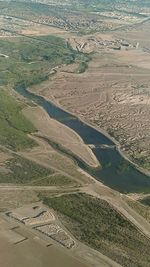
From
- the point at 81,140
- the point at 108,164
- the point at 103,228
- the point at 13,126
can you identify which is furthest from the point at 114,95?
the point at 103,228

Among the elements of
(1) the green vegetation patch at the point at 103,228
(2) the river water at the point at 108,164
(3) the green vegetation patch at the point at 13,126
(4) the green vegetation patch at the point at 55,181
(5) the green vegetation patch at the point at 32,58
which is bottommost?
(5) the green vegetation patch at the point at 32,58

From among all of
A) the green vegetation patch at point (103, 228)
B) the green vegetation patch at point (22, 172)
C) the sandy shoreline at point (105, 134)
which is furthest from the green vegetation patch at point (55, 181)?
the sandy shoreline at point (105, 134)

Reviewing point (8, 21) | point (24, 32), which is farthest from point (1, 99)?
point (8, 21)

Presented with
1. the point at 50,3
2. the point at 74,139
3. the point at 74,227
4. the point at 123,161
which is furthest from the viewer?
the point at 50,3

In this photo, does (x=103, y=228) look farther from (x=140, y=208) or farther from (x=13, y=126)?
(x=13, y=126)

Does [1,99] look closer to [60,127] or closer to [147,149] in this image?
[60,127]

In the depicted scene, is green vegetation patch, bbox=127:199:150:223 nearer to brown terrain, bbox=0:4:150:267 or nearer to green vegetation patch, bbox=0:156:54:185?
brown terrain, bbox=0:4:150:267

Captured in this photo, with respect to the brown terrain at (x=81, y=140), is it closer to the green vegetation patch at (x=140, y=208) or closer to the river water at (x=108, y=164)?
the green vegetation patch at (x=140, y=208)
